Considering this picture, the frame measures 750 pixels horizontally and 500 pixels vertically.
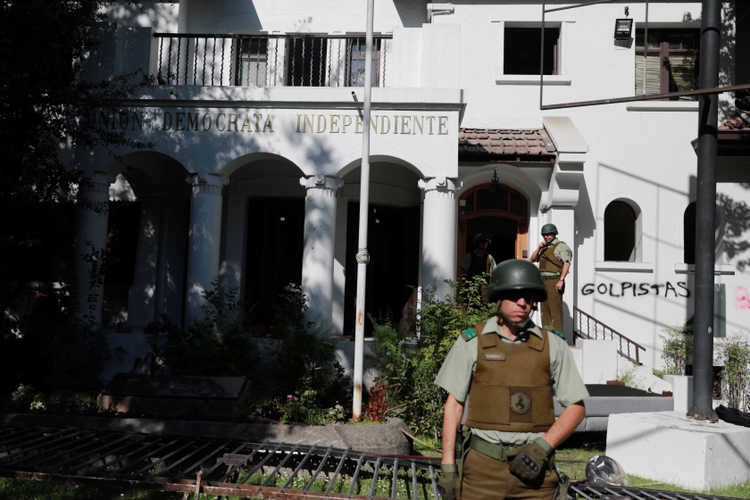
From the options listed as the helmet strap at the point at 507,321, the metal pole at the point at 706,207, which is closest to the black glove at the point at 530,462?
the helmet strap at the point at 507,321

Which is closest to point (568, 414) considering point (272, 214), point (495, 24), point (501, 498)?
point (501, 498)

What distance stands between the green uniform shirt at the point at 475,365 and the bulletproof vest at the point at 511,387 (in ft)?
0.11

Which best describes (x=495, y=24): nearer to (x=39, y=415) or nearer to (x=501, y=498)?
(x=39, y=415)

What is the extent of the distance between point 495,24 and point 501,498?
1263 centimetres

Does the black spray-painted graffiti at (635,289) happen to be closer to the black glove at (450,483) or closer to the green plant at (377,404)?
the green plant at (377,404)

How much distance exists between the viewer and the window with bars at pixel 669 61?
14.6 meters

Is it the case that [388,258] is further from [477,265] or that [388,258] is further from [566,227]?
[566,227]

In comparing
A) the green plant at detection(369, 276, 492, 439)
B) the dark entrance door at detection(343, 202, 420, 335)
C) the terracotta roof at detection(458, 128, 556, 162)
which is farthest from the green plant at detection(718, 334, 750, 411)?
the dark entrance door at detection(343, 202, 420, 335)

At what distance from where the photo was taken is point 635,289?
13.9 meters

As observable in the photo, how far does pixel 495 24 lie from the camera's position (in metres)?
14.7

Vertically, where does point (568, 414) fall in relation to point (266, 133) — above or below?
below

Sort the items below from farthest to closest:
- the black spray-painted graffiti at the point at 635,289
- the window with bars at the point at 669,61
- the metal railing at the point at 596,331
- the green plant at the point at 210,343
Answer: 1. the window with bars at the point at 669,61
2. the black spray-painted graffiti at the point at 635,289
3. the metal railing at the point at 596,331
4. the green plant at the point at 210,343

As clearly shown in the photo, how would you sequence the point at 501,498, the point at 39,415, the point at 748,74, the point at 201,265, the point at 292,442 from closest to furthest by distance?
the point at 501,498 → the point at 292,442 → the point at 39,415 → the point at 201,265 → the point at 748,74

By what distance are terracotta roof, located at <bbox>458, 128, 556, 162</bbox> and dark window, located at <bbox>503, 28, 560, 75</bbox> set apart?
74.3 inches
